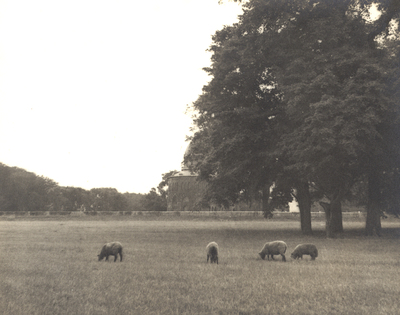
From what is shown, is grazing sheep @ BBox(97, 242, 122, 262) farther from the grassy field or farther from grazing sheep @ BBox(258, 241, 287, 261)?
grazing sheep @ BBox(258, 241, 287, 261)

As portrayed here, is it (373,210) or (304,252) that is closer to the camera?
(304,252)

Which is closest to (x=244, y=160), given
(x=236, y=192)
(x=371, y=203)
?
(x=236, y=192)

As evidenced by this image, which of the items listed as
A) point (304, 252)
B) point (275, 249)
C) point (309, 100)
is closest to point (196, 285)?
point (275, 249)

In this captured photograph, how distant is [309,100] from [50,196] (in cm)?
6959

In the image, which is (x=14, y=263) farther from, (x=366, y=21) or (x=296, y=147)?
(x=366, y=21)

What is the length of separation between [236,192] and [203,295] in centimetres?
2068

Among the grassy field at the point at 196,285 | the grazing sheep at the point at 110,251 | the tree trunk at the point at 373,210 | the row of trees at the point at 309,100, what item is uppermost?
the row of trees at the point at 309,100

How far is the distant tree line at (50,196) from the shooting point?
222ft

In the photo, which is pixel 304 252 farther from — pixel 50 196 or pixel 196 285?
pixel 50 196

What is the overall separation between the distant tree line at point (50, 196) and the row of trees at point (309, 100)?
47003 millimetres

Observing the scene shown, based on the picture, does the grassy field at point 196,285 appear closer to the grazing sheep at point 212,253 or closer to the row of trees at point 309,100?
the grazing sheep at point 212,253

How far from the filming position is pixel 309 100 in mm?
19906

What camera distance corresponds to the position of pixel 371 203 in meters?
25.5

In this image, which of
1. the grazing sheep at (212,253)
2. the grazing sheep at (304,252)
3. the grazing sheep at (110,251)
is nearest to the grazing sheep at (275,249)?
the grazing sheep at (304,252)
